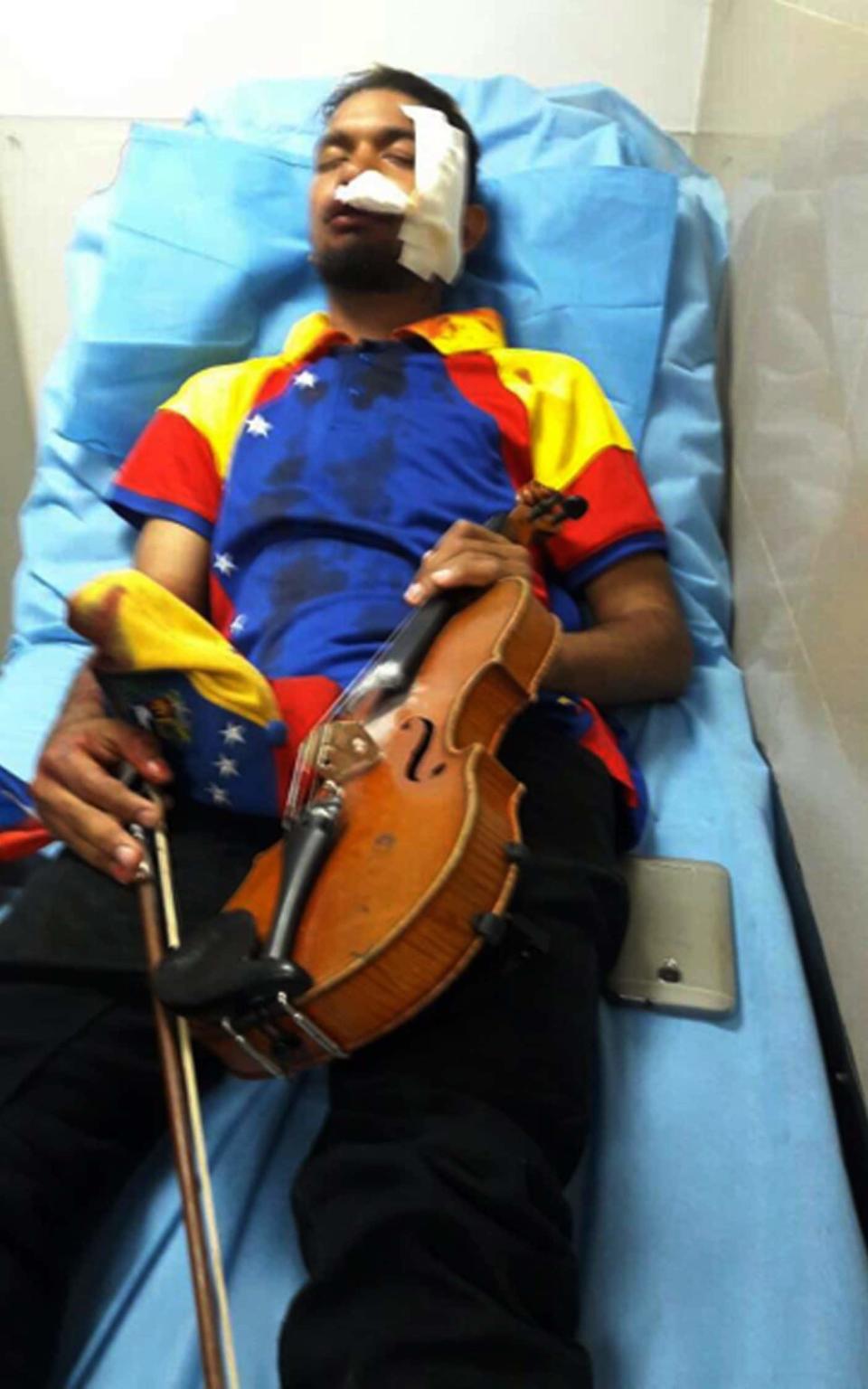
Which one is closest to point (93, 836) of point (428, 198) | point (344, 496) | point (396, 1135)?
point (396, 1135)

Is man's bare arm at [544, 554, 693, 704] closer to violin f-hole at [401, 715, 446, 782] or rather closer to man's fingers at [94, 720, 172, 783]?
violin f-hole at [401, 715, 446, 782]

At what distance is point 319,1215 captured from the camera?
646mm

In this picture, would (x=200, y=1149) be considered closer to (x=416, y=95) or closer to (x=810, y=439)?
(x=810, y=439)

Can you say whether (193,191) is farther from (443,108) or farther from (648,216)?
(648,216)

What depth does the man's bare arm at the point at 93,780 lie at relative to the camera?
2.68ft

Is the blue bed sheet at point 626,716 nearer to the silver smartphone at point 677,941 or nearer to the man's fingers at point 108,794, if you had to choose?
the silver smartphone at point 677,941

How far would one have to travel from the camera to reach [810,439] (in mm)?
1059

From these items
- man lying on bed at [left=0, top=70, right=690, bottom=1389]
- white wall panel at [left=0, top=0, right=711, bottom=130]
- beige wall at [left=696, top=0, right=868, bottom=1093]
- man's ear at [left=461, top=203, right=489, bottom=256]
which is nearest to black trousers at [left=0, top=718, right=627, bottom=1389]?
man lying on bed at [left=0, top=70, right=690, bottom=1389]

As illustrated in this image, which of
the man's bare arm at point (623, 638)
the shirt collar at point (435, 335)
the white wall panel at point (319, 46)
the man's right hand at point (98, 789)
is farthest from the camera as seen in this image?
the white wall panel at point (319, 46)

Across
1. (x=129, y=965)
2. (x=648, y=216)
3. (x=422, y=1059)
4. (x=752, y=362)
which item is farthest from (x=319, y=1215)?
(x=648, y=216)

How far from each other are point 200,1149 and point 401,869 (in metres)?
0.20

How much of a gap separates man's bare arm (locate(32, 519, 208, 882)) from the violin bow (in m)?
0.05

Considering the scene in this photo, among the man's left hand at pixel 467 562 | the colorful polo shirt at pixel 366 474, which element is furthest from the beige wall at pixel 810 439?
the man's left hand at pixel 467 562

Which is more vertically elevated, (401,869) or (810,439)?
(810,439)
